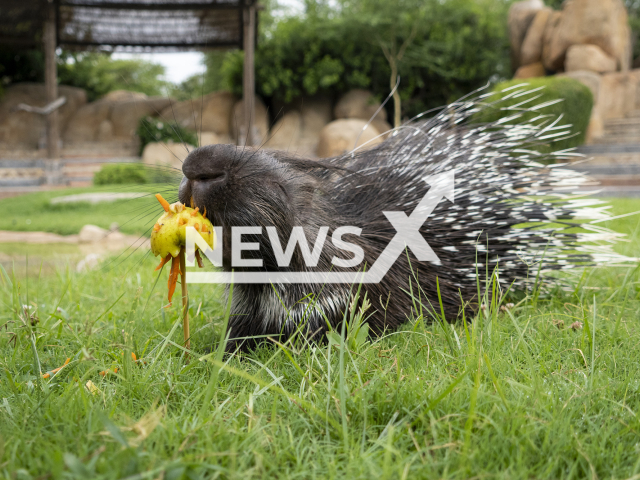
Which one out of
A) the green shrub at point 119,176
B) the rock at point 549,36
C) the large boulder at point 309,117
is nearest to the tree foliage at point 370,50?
the large boulder at point 309,117

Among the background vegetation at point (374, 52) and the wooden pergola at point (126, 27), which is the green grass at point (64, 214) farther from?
the background vegetation at point (374, 52)

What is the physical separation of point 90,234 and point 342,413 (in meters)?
5.07

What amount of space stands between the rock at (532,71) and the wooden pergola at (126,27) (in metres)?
7.83

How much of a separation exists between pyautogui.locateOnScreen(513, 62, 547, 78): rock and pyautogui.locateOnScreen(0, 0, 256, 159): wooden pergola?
7827 millimetres

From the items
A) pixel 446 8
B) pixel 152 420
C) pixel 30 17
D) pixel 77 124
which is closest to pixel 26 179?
pixel 30 17

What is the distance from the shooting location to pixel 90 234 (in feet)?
17.7

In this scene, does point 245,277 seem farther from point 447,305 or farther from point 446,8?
point 446,8

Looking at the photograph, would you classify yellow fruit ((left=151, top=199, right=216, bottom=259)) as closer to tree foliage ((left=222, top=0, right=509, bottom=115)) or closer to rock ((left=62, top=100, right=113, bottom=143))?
tree foliage ((left=222, top=0, right=509, bottom=115))

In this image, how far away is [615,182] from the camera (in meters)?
9.02

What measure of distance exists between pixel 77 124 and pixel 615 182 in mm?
15872

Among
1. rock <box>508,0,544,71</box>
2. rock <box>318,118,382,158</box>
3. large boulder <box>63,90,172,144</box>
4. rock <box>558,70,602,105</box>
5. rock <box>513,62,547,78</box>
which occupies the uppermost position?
rock <box>508,0,544,71</box>

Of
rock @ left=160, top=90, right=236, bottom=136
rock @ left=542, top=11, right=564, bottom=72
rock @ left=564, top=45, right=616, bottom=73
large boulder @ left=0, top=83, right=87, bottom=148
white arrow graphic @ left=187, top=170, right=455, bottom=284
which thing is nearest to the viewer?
white arrow graphic @ left=187, top=170, right=455, bottom=284

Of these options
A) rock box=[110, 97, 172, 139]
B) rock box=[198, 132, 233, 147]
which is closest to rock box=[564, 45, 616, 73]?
rock box=[198, 132, 233, 147]

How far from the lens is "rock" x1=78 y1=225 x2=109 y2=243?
5.34 metres
